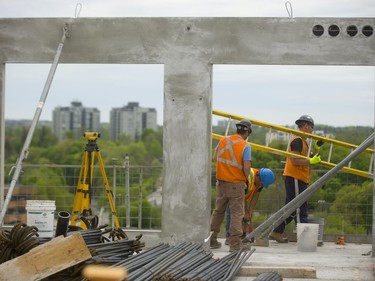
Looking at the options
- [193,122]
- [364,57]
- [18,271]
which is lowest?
[18,271]

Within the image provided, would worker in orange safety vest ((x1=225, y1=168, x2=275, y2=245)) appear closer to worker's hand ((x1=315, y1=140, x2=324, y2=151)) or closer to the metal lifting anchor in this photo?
worker's hand ((x1=315, y1=140, x2=324, y2=151))

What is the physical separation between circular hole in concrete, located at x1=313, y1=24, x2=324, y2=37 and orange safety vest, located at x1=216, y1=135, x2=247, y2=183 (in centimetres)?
182

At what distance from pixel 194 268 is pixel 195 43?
3875 millimetres

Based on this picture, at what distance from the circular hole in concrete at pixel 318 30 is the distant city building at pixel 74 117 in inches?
4341

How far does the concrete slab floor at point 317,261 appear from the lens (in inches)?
442

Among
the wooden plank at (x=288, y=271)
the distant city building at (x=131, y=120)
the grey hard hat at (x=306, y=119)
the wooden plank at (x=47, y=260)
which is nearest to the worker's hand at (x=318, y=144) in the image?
the grey hard hat at (x=306, y=119)

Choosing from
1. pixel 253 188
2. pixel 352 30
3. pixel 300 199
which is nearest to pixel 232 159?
pixel 300 199

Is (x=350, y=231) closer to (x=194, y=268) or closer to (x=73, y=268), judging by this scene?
(x=194, y=268)

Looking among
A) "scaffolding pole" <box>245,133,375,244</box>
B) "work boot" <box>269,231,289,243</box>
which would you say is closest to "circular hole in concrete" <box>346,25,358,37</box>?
"scaffolding pole" <box>245,133,375,244</box>

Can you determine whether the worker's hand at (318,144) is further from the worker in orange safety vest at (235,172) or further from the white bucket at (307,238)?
the worker in orange safety vest at (235,172)

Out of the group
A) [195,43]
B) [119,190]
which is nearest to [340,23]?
[195,43]

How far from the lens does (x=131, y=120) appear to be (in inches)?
4503

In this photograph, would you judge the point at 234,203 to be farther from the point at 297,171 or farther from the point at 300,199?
the point at 297,171

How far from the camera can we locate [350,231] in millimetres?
18109
